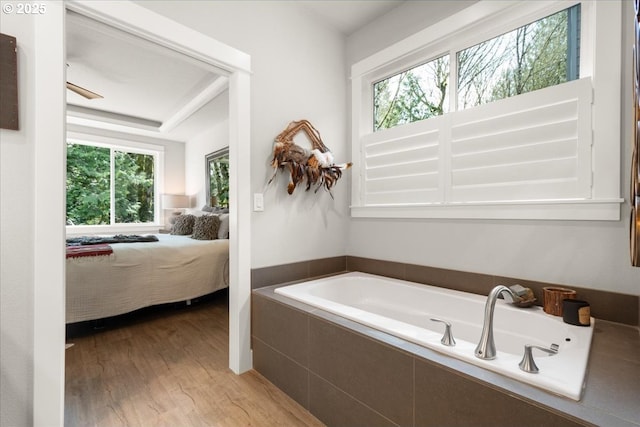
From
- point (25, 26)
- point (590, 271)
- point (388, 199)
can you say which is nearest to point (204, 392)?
point (388, 199)

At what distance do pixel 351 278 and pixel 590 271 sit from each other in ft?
4.69

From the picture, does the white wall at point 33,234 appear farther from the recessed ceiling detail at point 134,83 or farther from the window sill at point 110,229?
the window sill at point 110,229

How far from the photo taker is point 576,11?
5.13ft

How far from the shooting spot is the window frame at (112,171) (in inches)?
186

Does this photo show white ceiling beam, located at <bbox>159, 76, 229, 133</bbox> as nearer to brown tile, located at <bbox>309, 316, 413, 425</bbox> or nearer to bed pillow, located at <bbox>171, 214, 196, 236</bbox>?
bed pillow, located at <bbox>171, 214, 196, 236</bbox>

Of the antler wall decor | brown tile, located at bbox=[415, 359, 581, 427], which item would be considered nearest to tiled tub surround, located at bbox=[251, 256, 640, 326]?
the antler wall decor

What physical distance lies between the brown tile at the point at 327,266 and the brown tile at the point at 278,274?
0.07m

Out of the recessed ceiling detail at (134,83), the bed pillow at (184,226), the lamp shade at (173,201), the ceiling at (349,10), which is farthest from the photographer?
the lamp shade at (173,201)

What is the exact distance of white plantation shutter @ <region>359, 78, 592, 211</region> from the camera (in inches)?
58.6

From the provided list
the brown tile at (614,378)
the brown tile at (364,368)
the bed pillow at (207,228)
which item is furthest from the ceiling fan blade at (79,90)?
the brown tile at (614,378)

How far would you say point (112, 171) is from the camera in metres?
5.11

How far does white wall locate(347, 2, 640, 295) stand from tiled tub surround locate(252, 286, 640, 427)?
265mm

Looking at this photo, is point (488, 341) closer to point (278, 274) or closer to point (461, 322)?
point (461, 322)

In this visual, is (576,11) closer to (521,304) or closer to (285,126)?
(521,304)
